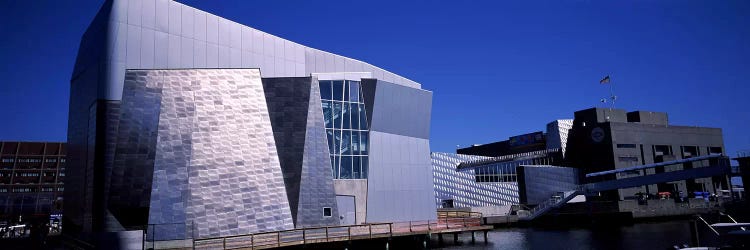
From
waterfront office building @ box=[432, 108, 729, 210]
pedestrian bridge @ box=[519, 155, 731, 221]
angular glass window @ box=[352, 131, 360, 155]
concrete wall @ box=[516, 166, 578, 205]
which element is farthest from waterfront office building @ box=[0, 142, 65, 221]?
pedestrian bridge @ box=[519, 155, 731, 221]

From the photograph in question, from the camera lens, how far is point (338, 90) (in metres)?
Answer: 39.6

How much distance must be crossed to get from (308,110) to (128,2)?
12.6 m

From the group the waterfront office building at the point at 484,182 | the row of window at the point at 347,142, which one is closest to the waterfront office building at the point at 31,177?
the waterfront office building at the point at 484,182

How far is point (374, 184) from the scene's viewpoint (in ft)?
132

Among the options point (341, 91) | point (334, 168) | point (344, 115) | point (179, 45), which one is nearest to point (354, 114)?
point (344, 115)

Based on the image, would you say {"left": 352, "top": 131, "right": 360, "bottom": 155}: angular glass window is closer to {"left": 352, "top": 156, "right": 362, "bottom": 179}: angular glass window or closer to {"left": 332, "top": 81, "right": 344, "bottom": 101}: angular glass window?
{"left": 352, "top": 156, "right": 362, "bottom": 179}: angular glass window

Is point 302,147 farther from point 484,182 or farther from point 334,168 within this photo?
point 484,182

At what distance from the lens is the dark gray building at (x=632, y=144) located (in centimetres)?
8419

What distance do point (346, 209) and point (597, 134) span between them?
61.6 m

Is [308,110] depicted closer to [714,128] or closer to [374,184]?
[374,184]

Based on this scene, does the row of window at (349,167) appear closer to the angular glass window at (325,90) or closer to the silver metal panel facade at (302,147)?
the silver metal panel facade at (302,147)

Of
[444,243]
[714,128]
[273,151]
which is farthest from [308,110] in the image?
[714,128]

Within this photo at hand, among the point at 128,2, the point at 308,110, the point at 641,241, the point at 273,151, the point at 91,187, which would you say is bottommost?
the point at 641,241

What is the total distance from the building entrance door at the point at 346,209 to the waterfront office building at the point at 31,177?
76288 mm
